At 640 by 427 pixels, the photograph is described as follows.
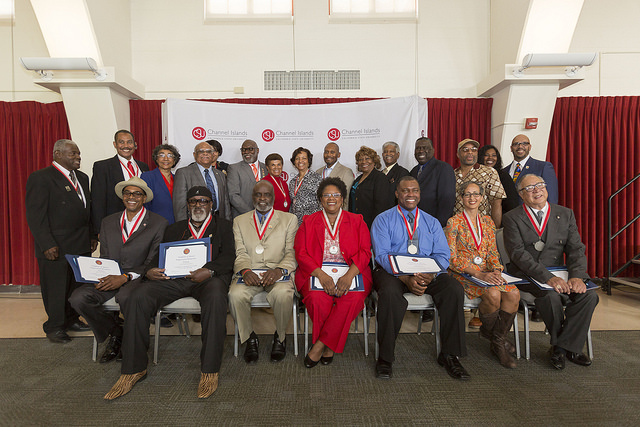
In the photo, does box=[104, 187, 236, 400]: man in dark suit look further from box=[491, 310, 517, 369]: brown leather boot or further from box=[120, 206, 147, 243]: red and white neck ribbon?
box=[491, 310, 517, 369]: brown leather boot

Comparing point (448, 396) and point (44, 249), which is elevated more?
point (44, 249)

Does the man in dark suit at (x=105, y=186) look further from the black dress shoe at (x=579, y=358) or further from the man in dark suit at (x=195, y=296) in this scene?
the black dress shoe at (x=579, y=358)

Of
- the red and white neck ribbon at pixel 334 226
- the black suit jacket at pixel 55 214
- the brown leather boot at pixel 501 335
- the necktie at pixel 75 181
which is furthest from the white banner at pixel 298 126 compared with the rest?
the brown leather boot at pixel 501 335

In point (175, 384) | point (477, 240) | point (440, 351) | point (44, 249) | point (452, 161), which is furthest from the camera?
point (452, 161)

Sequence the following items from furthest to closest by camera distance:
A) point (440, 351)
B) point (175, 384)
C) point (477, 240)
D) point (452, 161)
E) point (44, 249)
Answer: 1. point (452, 161)
2. point (44, 249)
3. point (477, 240)
4. point (440, 351)
5. point (175, 384)

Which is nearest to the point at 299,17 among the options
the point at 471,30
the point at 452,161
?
the point at 471,30

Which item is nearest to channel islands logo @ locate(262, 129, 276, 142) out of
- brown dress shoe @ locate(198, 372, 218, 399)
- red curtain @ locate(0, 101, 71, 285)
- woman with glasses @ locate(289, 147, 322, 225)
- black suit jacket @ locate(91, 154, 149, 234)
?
woman with glasses @ locate(289, 147, 322, 225)

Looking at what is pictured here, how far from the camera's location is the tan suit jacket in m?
3.30

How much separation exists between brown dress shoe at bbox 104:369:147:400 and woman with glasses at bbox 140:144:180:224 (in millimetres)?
1799

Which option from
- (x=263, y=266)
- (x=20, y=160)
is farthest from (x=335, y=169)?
(x=20, y=160)

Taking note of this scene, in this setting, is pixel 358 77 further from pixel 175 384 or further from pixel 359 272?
pixel 175 384

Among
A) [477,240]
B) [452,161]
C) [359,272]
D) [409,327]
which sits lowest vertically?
[409,327]

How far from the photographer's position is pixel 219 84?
19.5 feet

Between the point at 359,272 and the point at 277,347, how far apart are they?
0.99 m
